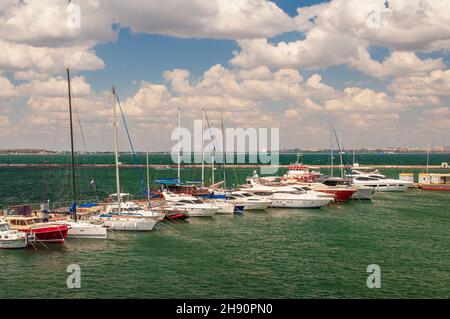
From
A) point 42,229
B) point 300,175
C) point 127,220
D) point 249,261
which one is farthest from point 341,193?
point 42,229

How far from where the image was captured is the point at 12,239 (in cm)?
3934

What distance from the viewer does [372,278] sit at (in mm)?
30859

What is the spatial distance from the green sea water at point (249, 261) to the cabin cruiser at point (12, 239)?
1052mm

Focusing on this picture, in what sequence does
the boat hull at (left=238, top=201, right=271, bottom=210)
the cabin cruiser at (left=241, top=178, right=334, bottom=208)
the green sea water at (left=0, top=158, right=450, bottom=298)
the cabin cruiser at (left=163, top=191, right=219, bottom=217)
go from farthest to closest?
the cabin cruiser at (left=241, top=178, right=334, bottom=208)
the boat hull at (left=238, top=201, right=271, bottom=210)
the cabin cruiser at (left=163, top=191, right=219, bottom=217)
the green sea water at (left=0, top=158, right=450, bottom=298)

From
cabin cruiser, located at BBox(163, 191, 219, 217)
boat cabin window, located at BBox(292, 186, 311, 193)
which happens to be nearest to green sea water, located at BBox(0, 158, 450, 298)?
cabin cruiser, located at BBox(163, 191, 219, 217)

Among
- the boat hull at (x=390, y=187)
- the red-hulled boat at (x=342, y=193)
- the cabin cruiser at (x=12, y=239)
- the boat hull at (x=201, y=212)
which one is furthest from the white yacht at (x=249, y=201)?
the boat hull at (x=390, y=187)

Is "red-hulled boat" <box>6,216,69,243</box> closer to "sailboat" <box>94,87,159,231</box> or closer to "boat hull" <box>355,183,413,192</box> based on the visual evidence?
"sailboat" <box>94,87,159,231</box>

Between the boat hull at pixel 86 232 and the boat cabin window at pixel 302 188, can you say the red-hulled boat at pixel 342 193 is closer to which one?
the boat cabin window at pixel 302 188

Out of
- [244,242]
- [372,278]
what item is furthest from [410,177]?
[372,278]

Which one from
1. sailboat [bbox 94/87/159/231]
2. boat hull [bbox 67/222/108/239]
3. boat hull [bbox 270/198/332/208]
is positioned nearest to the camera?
boat hull [bbox 67/222/108/239]

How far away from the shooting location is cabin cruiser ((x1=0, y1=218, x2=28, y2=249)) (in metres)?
39.3

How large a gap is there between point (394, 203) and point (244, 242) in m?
41.7

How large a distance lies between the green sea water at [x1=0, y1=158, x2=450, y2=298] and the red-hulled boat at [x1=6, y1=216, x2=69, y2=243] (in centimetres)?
122
